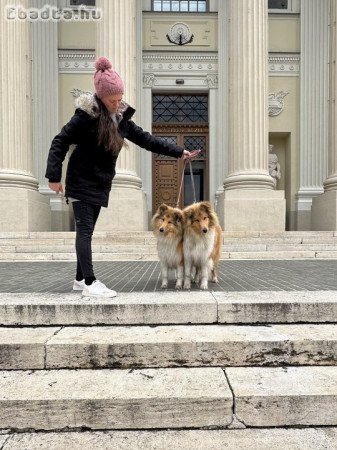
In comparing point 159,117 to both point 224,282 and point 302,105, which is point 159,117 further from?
point 224,282

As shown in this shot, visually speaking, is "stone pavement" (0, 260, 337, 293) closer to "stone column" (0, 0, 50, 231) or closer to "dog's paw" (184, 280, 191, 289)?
"dog's paw" (184, 280, 191, 289)

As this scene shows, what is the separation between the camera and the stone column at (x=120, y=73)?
10922 mm

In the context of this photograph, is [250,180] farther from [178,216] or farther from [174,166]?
[178,216]

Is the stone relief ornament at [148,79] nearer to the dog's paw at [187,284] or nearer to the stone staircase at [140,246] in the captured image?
the stone staircase at [140,246]

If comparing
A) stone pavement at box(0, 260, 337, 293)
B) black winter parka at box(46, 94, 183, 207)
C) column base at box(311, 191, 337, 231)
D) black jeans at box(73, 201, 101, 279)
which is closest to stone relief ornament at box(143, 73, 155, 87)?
column base at box(311, 191, 337, 231)

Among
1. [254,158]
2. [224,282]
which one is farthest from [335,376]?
[254,158]

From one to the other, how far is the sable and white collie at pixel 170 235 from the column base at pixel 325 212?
340 inches

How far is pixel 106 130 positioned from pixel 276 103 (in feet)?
41.7

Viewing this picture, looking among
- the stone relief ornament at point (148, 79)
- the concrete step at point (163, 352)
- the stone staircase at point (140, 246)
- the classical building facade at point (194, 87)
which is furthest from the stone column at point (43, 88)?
the concrete step at point (163, 352)

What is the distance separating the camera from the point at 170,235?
12.6 feet

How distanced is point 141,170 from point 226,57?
514 centimetres

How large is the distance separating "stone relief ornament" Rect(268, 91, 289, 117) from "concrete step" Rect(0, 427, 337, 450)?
45.5 feet

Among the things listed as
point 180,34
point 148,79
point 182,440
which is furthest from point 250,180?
point 182,440

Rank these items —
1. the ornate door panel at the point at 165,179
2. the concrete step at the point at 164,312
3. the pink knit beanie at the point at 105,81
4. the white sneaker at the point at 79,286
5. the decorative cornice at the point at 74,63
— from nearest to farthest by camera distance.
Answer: the concrete step at the point at 164,312
the pink knit beanie at the point at 105,81
the white sneaker at the point at 79,286
the decorative cornice at the point at 74,63
the ornate door panel at the point at 165,179
